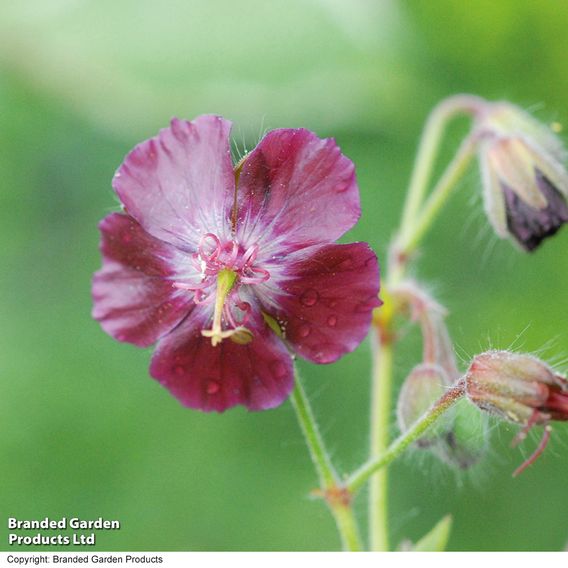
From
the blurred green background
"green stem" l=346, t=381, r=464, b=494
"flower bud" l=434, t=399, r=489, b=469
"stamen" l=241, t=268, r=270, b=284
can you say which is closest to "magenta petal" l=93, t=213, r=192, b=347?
"stamen" l=241, t=268, r=270, b=284

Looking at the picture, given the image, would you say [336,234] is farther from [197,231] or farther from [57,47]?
[57,47]

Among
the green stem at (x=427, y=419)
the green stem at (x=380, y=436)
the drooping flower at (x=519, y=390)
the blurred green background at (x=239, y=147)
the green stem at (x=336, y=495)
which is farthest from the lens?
the blurred green background at (x=239, y=147)

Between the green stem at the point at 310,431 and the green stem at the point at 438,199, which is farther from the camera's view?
the green stem at the point at 438,199

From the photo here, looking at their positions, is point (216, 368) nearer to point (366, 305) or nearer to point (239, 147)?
point (366, 305)

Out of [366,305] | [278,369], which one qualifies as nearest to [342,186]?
[366,305]

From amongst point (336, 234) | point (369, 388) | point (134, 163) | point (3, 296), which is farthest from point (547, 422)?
point (3, 296)

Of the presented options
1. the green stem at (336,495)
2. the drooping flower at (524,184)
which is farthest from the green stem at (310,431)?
the drooping flower at (524,184)

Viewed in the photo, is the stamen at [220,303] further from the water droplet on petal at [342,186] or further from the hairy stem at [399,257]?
the hairy stem at [399,257]
